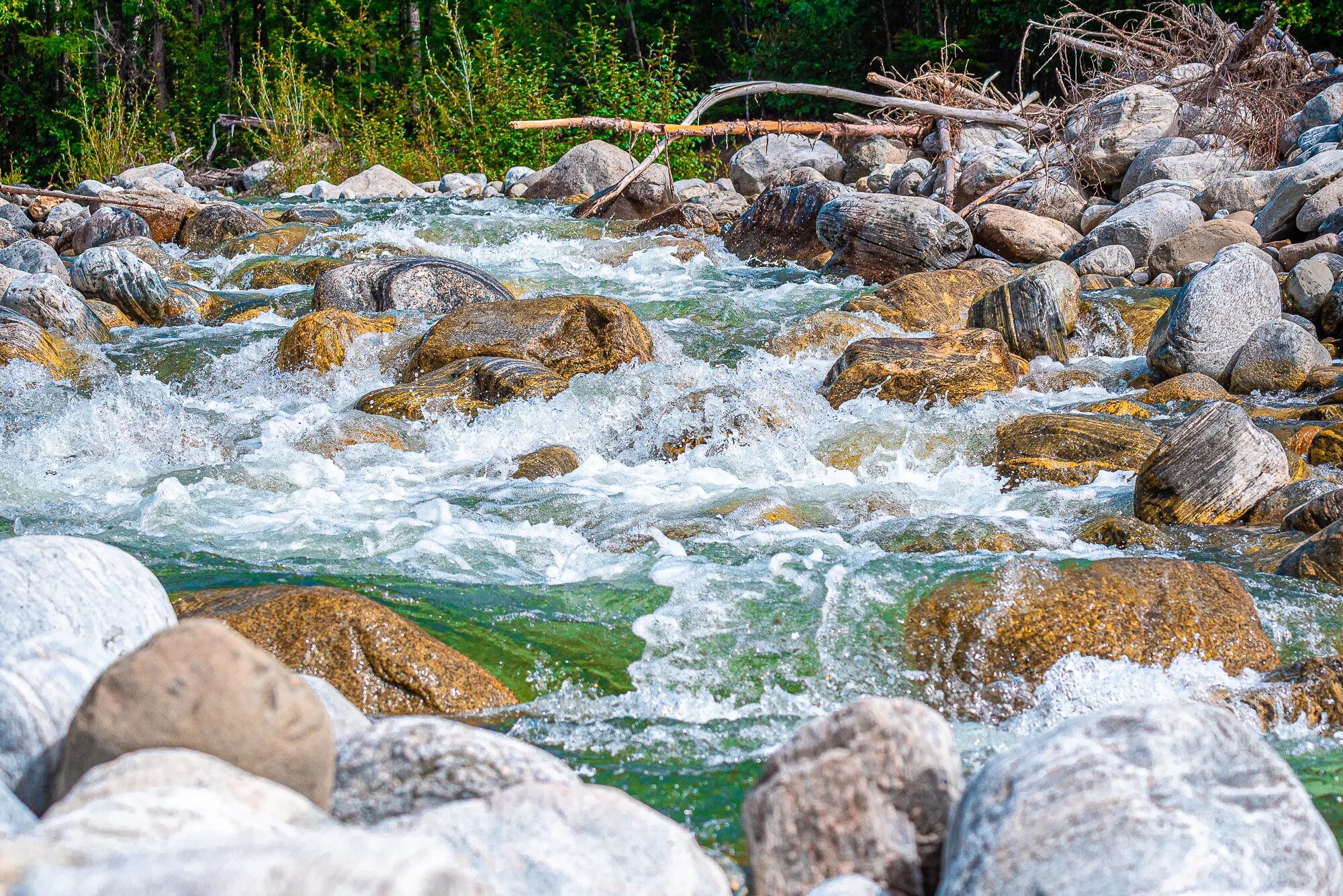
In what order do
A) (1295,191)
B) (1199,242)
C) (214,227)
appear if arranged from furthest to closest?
(214,227)
(1199,242)
(1295,191)

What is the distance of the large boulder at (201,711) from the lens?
6.24ft

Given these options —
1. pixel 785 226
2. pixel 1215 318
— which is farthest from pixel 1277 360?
pixel 785 226

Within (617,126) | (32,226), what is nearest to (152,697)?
(617,126)

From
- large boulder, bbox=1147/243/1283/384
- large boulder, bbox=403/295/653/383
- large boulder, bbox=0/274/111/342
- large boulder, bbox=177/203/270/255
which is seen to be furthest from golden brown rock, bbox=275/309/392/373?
large boulder, bbox=1147/243/1283/384

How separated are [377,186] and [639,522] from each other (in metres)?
13.1

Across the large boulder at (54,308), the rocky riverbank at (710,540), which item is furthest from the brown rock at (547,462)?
the large boulder at (54,308)

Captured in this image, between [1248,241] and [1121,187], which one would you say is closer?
[1248,241]

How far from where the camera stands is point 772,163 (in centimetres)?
1677

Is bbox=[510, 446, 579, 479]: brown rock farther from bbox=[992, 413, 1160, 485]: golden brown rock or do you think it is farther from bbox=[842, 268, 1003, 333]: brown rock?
bbox=[842, 268, 1003, 333]: brown rock

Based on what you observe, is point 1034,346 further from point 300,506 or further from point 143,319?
point 143,319

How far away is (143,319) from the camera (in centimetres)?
939

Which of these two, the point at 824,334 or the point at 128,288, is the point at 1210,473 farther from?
the point at 128,288

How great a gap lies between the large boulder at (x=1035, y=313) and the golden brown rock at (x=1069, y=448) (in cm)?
171

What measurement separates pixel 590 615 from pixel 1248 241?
7481mm
